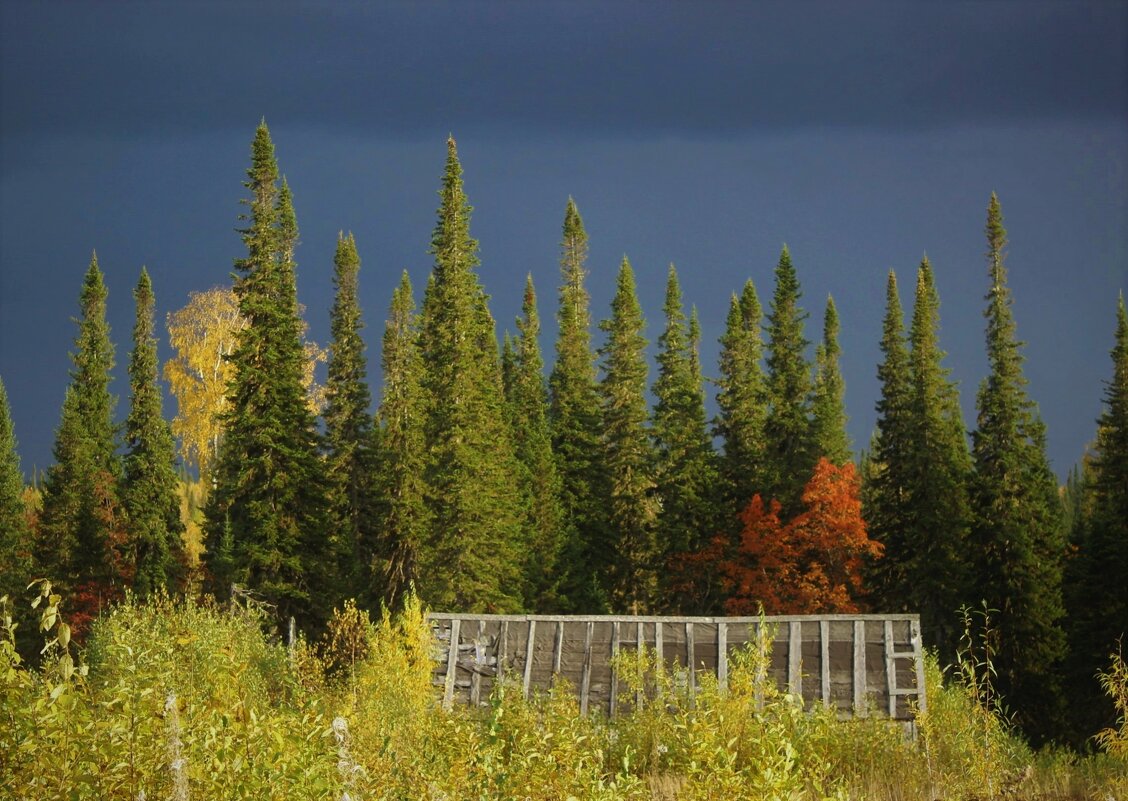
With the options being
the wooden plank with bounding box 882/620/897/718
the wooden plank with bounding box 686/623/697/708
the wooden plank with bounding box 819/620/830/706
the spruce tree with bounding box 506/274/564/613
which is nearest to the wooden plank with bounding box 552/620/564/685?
the wooden plank with bounding box 686/623/697/708

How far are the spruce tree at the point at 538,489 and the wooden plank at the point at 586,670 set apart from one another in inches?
956

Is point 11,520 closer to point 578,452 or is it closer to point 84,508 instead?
point 84,508

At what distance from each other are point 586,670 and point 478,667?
7.32 ft

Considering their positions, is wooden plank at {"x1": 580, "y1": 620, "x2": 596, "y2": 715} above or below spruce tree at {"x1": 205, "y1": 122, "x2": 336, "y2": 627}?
below

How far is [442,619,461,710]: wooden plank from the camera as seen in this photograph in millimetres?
22250

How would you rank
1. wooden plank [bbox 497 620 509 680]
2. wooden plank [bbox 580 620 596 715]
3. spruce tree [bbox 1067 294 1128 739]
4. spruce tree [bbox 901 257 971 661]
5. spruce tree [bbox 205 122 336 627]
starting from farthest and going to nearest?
spruce tree [bbox 901 257 971 661] → spruce tree [bbox 1067 294 1128 739] → spruce tree [bbox 205 122 336 627] → wooden plank [bbox 497 620 509 680] → wooden plank [bbox 580 620 596 715]

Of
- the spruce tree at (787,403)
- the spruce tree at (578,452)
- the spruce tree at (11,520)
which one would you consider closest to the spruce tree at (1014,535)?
the spruce tree at (787,403)

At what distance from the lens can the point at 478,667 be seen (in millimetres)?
22750

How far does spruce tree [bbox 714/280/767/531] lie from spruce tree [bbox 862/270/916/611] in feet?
18.3

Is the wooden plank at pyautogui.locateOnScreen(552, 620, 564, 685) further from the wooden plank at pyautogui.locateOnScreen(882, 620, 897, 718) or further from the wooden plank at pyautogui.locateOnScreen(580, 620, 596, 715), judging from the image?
the wooden plank at pyautogui.locateOnScreen(882, 620, 897, 718)

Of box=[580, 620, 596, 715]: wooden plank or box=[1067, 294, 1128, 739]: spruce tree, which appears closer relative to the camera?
box=[580, 620, 596, 715]: wooden plank

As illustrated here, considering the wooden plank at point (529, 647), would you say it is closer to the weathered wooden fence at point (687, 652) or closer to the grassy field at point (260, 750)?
the weathered wooden fence at point (687, 652)

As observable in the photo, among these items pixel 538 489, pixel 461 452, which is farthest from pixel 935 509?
pixel 461 452

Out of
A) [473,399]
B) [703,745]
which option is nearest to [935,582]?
[473,399]
